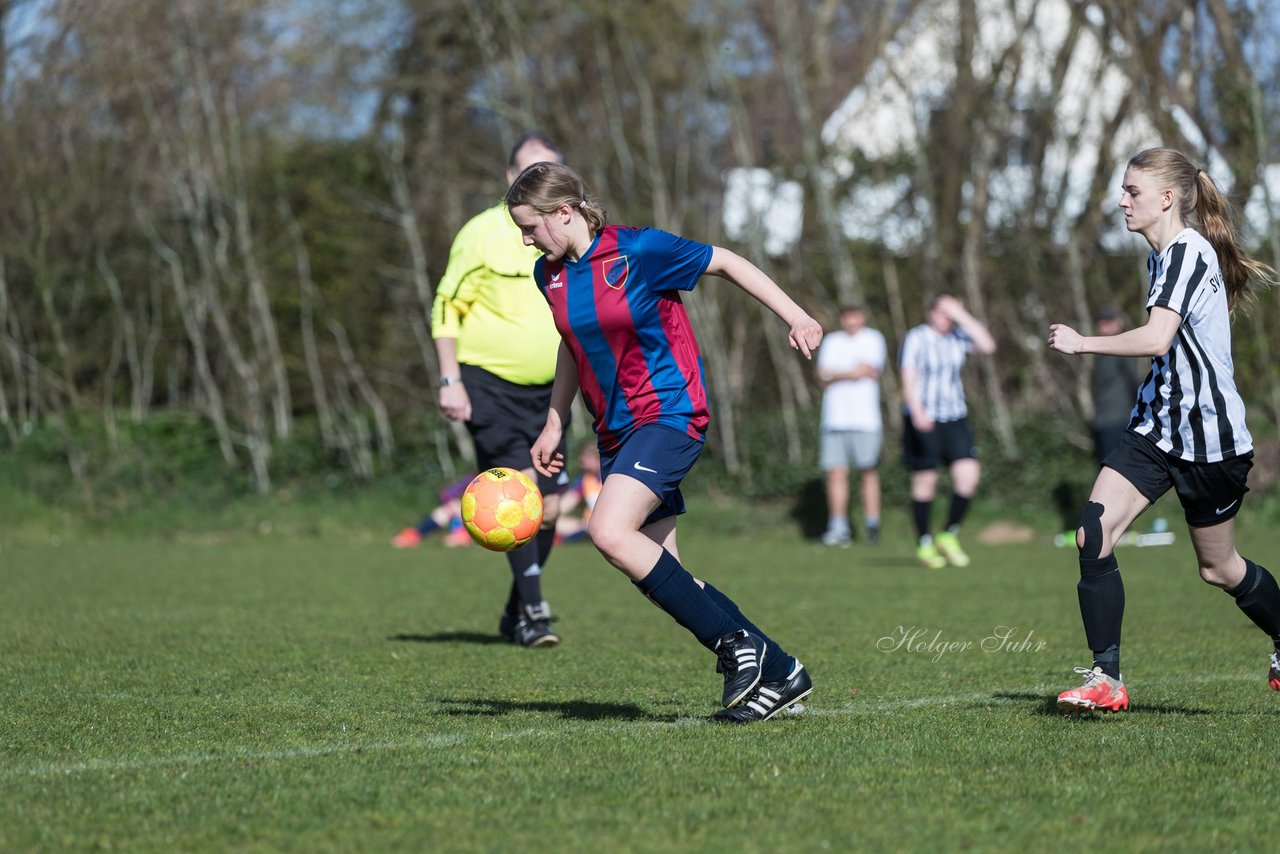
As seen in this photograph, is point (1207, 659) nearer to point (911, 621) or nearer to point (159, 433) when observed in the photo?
point (911, 621)

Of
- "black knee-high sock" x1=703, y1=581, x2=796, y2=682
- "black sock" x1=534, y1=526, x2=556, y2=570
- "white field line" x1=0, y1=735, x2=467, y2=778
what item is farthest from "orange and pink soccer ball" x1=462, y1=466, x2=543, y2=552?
"black sock" x1=534, y1=526, x2=556, y2=570

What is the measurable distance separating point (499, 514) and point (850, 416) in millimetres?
9407

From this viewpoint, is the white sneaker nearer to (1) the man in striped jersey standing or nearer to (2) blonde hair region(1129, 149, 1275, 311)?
(1) the man in striped jersey standing

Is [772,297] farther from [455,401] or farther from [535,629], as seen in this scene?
[535,629]

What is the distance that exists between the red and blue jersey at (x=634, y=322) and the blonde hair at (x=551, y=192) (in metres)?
0.09

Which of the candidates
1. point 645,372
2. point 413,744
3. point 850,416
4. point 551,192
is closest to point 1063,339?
point 645,372

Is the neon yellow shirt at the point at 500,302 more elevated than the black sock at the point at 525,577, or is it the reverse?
the neon yellow shirt at the point at 500,302

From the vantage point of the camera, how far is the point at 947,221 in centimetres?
1777

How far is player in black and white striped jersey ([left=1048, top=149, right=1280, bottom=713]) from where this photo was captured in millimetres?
4633

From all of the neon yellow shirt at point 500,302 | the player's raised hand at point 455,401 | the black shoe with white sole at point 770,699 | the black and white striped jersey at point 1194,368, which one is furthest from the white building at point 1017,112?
the black shoe with white sole at point 770,699

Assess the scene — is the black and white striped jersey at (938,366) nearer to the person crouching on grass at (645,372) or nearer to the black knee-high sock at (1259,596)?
the black knee-high sock at (1259,596)

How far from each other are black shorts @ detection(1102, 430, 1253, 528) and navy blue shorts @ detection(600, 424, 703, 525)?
4.47ft

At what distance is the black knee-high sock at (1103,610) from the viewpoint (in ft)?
15.4

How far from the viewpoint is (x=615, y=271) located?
468 cm
